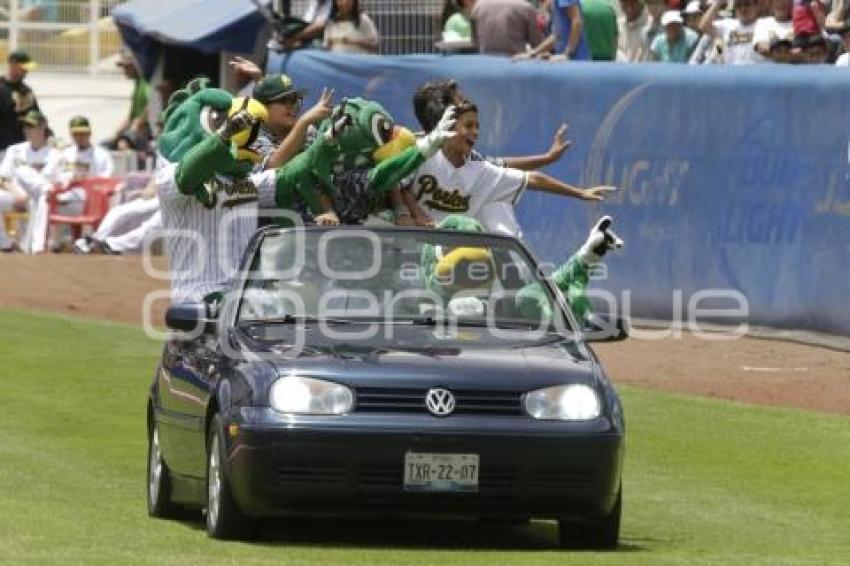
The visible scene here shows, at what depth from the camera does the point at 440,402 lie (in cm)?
1027

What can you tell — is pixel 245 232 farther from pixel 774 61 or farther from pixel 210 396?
pixel 774 61

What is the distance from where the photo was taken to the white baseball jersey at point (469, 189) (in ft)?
46.6

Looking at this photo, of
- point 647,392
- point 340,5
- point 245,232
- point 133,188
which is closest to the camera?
point 245,232

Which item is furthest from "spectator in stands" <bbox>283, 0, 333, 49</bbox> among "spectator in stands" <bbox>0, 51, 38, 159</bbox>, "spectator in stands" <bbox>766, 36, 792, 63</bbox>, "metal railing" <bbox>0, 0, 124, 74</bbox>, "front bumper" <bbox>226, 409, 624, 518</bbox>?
"front bumper" <bbox>226, 409, 624, 518</bbox>

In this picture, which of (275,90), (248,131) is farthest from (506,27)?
(248,131)

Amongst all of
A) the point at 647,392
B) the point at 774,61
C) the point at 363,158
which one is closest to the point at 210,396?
the point at 363,158

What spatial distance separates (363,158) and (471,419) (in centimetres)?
385

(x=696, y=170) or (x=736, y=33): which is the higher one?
(x=736, y=33)

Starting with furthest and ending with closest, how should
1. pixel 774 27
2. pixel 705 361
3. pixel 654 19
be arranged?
pixel 654 19, pixel 774 27, pixel 705 361

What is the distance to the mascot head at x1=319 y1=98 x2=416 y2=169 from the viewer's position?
1373cm

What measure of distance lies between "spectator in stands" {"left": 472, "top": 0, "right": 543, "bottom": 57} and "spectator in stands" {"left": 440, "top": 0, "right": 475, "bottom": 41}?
82cm

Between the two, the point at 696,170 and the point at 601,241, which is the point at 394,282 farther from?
the point at 696,170

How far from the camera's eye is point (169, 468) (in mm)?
11562

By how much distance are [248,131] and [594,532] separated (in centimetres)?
344
